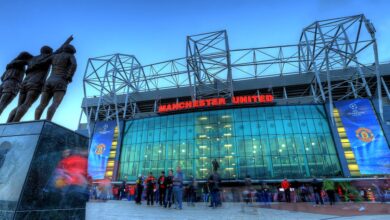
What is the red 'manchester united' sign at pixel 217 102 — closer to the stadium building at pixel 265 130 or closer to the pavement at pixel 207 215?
the stadium building at pixel 265 130

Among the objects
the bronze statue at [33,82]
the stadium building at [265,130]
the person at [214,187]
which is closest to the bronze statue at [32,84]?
the bronze statue at [33,82]

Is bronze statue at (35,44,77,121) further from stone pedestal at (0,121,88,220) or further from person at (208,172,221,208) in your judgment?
person at (208,172,221,208)

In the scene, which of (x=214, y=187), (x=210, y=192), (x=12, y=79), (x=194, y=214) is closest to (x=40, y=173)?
(x=12, y=79)

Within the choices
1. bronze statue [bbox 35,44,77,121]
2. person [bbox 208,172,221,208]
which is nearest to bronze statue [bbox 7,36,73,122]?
bronze statue [bbox 35,44,77,121]

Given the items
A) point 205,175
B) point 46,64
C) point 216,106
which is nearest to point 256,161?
point 205,175

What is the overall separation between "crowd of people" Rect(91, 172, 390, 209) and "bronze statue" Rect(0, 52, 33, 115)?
22.6 feet


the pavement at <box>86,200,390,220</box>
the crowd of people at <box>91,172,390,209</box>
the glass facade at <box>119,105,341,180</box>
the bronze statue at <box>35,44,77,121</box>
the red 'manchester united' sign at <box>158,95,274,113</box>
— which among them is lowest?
the pavement at <box>86,200,390,220</box>

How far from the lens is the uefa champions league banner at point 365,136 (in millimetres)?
23250

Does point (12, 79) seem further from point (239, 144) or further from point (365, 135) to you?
point (365, 135)

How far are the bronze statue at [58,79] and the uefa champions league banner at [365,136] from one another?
28377 millimetres

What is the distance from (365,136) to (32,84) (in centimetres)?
3110

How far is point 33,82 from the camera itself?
588 centimetres

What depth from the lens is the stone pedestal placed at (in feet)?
12.6

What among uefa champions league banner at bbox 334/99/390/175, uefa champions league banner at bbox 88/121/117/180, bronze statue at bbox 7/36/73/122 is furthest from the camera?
uefa champions league banner at bbox 88/121/117/180
